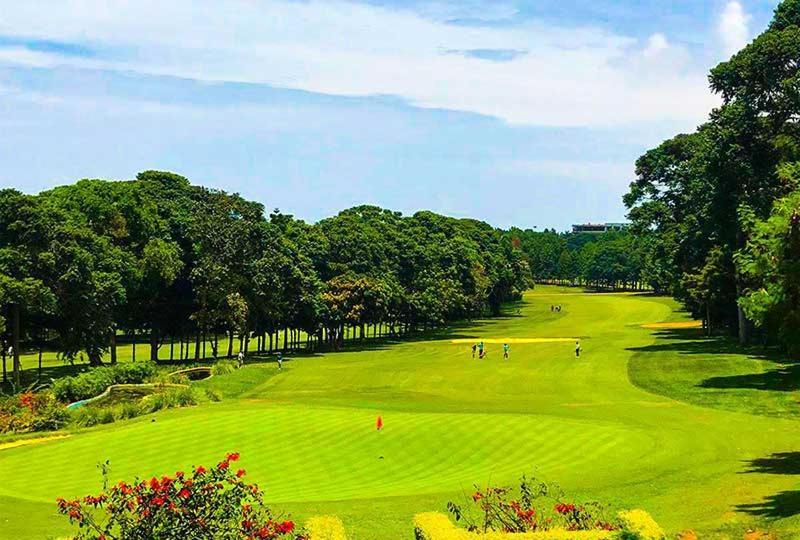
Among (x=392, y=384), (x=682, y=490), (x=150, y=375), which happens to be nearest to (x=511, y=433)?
(x=682, y=490)

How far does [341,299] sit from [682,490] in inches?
2858

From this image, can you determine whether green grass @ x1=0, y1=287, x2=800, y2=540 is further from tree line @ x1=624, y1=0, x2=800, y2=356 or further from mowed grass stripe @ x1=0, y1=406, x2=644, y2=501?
tree line @ x1=624, y1=0, x2=800, y2=356

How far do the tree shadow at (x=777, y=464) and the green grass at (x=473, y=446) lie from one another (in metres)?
0.13

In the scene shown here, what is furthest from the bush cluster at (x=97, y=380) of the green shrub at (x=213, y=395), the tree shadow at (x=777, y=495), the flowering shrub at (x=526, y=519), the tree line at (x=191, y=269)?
the tree shadow at (x=777, y=495)

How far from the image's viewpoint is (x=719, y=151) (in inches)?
2432

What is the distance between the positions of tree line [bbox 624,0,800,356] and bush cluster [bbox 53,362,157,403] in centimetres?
3931

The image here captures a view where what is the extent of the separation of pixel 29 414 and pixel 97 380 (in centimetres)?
857

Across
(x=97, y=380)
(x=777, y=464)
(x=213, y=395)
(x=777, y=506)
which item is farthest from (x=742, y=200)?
(x=97, y=380)

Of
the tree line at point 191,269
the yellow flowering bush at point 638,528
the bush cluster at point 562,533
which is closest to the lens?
the yellow flowering bush at point 638,528

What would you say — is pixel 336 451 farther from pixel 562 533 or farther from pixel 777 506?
pixel 562 533

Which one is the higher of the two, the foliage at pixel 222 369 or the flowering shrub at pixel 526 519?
the flowering shrub at pixel 526 519

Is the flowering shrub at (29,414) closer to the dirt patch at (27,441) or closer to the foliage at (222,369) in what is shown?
the dirt patch at (27,441)

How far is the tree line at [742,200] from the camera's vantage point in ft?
93.6

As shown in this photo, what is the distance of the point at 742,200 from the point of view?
201ft
